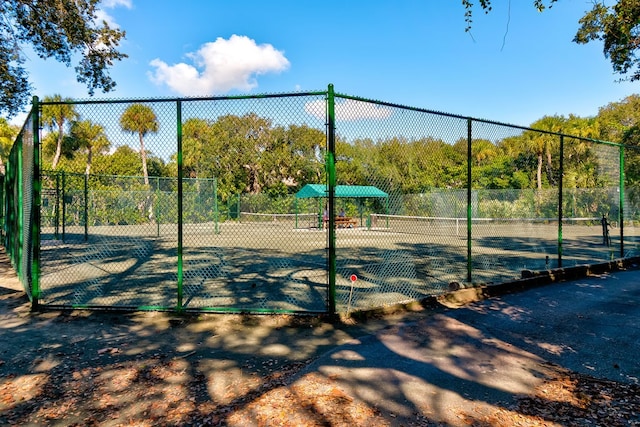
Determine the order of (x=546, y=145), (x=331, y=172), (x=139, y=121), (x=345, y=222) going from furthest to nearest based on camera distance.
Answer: (x=546, y=145), (x=345, y=222), (x=139, y=121), (x=331, y=172)

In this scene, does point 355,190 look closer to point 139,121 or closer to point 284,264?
point 139,121

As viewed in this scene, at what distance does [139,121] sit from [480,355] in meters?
5.33

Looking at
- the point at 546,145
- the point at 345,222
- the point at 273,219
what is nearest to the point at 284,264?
the point at 273,219

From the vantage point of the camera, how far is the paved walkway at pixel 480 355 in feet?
10.1

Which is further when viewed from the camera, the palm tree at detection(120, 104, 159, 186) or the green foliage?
the green foliage

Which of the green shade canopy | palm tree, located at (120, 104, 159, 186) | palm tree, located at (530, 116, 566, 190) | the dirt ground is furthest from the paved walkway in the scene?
palm tree, located at (530, 116, 566, 190)

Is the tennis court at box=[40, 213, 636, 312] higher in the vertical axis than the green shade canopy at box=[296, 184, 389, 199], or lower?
lower

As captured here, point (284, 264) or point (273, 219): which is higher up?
point (273, 219)

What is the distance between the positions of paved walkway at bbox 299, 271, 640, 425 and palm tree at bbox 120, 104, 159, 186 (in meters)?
3.95

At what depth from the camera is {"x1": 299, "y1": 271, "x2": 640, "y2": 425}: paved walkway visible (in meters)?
3.09

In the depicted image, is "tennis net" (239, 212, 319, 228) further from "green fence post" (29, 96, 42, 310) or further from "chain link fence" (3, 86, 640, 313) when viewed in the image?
"green fence post" (29, 96, 42, 310)

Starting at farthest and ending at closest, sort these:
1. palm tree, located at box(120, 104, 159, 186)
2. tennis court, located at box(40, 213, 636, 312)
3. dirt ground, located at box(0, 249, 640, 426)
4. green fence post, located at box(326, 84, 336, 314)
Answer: tennis court, located at box(40, 213, 636, 312), palm tree, located at box(120, 104, 159, 186), green fence post, located at box(326, 84, 336, 314), dirt ground, located at box(0, 249, 640, 426)

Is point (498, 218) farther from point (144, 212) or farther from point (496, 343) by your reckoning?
point (144, 212)

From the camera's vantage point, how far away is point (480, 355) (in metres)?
3.98
